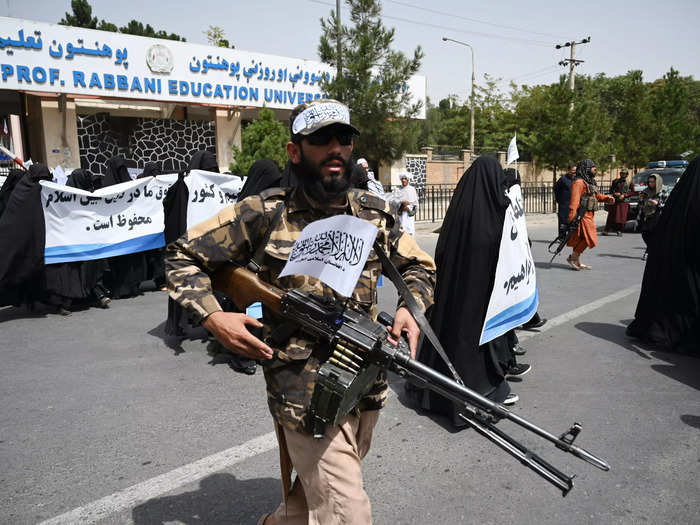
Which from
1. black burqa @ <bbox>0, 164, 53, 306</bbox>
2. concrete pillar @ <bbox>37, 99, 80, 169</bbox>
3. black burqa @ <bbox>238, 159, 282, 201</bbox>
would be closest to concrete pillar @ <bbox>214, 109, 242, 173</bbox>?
concrete pillar @ <bbox>37, 99, 80, 169</bbox>

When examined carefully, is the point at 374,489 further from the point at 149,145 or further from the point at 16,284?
the point at 149,145

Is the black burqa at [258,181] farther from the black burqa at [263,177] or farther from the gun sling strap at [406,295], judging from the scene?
the gun sling strap at [406,295]

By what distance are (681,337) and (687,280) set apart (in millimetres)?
531

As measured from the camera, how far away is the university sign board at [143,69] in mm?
14281

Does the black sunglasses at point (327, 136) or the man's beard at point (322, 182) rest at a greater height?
the black sunglasses at point (327, 136)

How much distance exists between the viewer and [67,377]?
4.47m

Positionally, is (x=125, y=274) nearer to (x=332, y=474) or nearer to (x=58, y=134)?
(x=332, y=474)

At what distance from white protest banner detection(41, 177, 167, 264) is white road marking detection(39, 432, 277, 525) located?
453 centimetres

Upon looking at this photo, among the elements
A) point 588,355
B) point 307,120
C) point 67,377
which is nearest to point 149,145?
point 67,377

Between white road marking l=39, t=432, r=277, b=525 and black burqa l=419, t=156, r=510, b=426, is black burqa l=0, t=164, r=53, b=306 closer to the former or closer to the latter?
white road marking l=39, t=432, r=277, b=525

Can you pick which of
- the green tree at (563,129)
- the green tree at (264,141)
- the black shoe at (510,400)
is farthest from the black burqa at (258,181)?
the green tree at (563,129)

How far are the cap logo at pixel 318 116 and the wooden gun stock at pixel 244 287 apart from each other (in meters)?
0.56

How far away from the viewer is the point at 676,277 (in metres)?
4.95

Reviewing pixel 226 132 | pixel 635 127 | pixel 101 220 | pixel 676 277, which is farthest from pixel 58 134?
pixel 635 127
